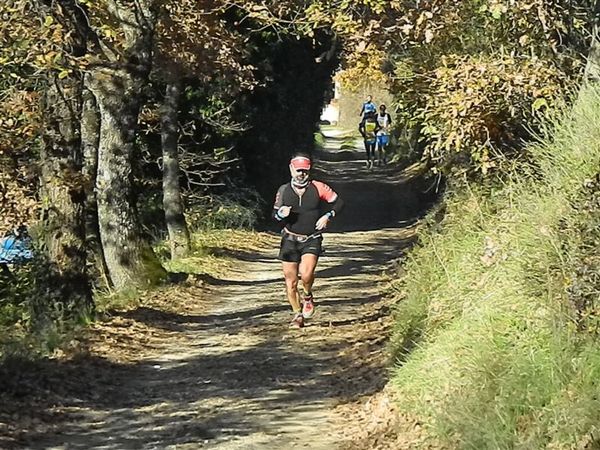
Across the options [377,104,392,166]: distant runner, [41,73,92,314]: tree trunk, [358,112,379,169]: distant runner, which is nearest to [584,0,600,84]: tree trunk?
[41,73,92,314]: tree trunk

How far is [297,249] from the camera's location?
45.4ft

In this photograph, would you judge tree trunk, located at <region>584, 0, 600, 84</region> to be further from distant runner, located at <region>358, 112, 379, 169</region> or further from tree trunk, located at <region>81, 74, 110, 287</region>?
distant runner, located at <region>358, 112, 379, 169</region>

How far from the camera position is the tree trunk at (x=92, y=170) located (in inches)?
649

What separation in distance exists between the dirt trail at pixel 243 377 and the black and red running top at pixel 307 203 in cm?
129

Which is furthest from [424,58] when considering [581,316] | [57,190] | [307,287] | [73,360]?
[581,316]

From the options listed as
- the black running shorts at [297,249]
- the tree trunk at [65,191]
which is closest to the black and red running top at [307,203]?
the black running shorts at [297,249]

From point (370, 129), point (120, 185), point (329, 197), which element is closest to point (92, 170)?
point (120, 185)

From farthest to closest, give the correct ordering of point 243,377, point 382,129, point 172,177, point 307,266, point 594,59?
point 382,129 → point 172,177 → point 307,266 → point 243,377 → point 594,59

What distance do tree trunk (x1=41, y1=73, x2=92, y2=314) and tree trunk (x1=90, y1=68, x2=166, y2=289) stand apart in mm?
1395

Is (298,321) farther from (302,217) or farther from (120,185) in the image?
(120,185)

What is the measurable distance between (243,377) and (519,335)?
13.3 ft

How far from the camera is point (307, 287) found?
13.9m

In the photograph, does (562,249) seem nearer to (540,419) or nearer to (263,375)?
(540,419)

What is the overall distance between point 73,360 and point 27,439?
2.98 metres
